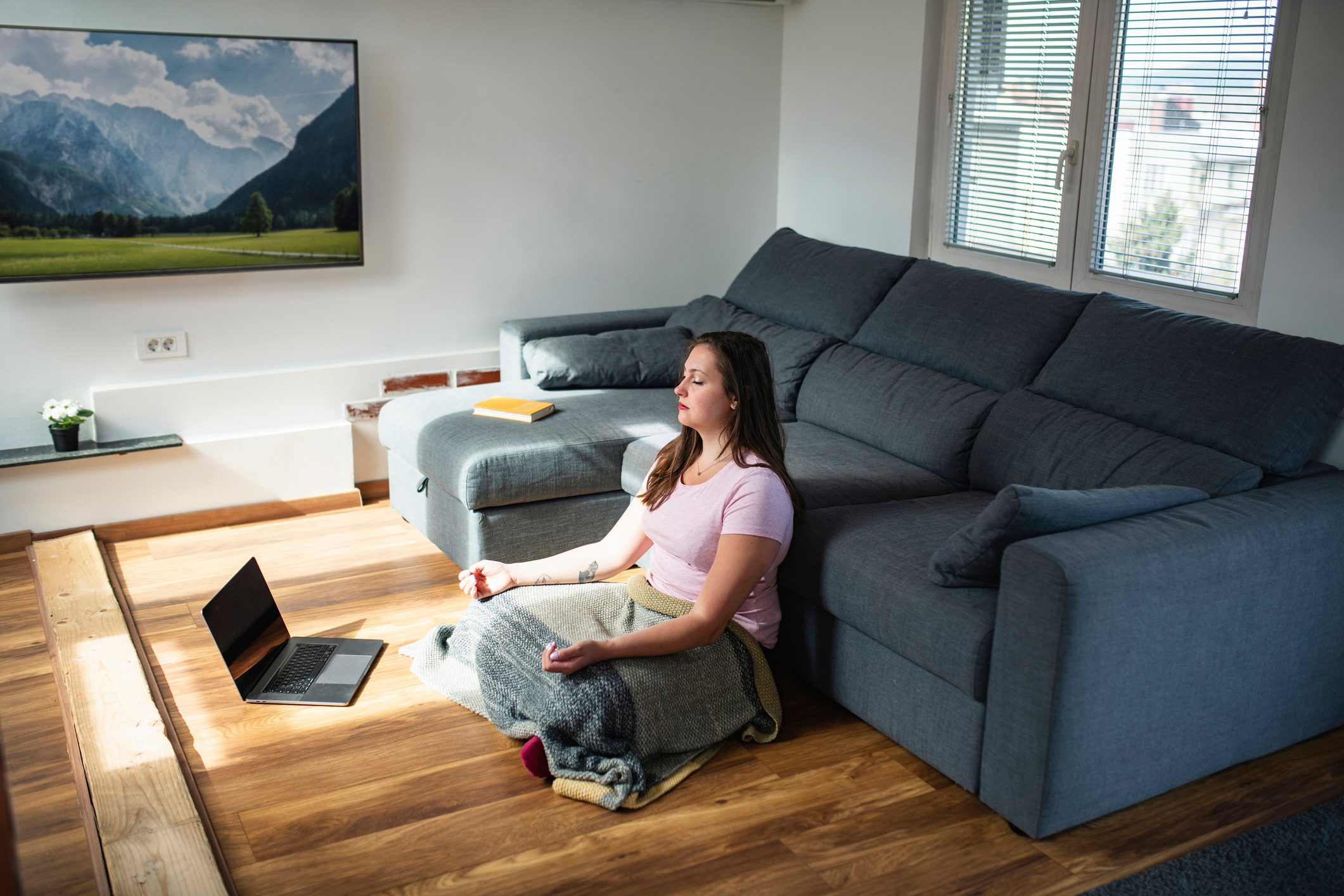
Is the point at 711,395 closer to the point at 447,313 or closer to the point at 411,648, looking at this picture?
the point at 411,648

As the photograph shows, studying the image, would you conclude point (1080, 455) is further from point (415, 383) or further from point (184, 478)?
point (184, 478)

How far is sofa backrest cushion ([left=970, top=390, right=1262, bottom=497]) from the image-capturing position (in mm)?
2664

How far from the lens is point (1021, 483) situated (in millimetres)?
3098

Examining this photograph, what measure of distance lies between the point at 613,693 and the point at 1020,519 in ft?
2.94

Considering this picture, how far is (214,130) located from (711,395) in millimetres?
2270

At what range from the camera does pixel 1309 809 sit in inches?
96.0

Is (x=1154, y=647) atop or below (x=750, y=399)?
below

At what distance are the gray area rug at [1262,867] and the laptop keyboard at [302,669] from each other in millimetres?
1900

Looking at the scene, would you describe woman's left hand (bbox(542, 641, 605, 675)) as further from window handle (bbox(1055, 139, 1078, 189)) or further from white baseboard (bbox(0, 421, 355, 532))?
window handle (bbox(1055, 139, 1078, 189))

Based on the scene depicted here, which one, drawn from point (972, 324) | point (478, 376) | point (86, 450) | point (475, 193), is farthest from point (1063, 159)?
point (86, 450)

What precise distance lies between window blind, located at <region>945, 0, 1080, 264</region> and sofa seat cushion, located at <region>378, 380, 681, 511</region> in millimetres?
1332

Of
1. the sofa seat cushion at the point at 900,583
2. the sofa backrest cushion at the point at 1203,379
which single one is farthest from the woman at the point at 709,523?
the sofa backrest cushion at the point at 1203,379

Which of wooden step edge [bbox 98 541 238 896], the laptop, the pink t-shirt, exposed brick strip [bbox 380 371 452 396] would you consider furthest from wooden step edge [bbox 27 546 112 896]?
exposed brick strip [bbox 380 371 452 396]

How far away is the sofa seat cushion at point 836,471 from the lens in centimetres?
310
